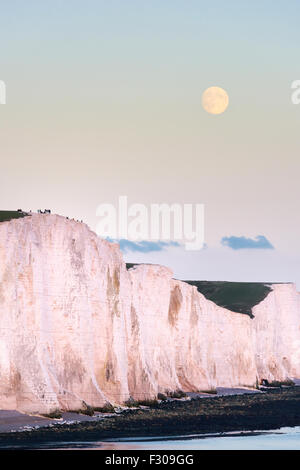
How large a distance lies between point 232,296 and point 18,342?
9293 cm

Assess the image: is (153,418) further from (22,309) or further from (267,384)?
(267,384)

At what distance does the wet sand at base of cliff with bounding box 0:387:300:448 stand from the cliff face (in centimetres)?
250

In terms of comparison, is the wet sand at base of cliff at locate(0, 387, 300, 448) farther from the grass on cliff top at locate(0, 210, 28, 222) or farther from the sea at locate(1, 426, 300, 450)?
the grass on cliff top at locate(0, 210, 28, 222)

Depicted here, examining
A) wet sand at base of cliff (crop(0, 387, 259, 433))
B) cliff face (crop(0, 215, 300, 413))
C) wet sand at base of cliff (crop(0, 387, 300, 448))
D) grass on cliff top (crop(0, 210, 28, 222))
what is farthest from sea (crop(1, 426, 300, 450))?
grass on cliff top (crop(0, 210, 28, 222))

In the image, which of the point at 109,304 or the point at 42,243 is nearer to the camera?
the point at 42,243

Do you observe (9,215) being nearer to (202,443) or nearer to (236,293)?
(202,443)

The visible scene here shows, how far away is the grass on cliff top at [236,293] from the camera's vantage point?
408 feet

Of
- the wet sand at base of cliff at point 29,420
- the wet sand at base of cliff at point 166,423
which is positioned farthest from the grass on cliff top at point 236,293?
the wet sand at base of cliff at point 29,420

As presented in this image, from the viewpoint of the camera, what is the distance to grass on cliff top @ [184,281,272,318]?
124 m

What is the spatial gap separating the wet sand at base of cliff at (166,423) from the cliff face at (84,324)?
250cm

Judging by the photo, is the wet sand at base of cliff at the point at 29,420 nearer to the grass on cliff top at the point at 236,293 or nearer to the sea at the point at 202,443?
the sea at the point at 202,443

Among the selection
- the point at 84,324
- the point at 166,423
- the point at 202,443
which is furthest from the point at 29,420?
the point at 84,324

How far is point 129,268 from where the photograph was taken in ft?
258
